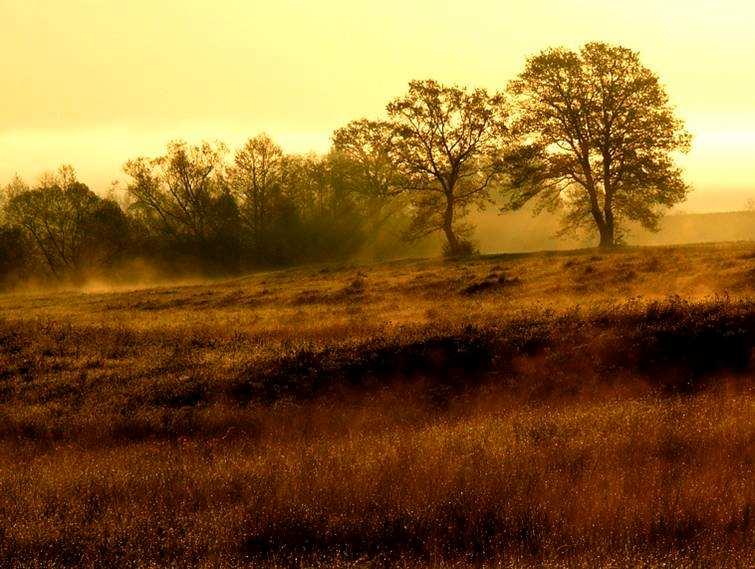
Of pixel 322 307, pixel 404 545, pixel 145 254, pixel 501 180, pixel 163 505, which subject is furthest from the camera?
pixel 145 254

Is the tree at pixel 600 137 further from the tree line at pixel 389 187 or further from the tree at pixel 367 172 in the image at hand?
the tree at pixel 367 172

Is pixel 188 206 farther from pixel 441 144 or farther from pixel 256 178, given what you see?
pixel 441 144

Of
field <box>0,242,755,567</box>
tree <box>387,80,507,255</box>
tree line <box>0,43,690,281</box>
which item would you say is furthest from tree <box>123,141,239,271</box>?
field <box>0,242,755,567</box>

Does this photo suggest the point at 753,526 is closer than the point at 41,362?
Yes

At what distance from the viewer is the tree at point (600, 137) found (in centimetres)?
3966

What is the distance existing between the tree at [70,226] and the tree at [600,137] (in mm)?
33946

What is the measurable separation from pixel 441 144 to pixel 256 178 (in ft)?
68.9

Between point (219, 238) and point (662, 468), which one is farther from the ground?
point (219, 238)

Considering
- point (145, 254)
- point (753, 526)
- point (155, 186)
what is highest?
point (155, 186)

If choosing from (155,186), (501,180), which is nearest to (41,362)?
(501,180)

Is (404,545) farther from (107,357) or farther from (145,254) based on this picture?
(145,254)

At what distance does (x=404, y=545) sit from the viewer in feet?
18.9

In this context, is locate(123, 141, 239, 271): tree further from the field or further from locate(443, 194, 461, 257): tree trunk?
the field

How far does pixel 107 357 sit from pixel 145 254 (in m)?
42.9
